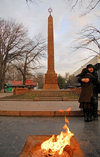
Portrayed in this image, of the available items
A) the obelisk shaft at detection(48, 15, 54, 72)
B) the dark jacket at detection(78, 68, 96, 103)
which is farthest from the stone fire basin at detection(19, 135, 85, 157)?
the obelisk shaft at detection(48, 15, 54, 72)

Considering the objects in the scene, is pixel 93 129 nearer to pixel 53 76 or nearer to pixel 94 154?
pixel 94 154

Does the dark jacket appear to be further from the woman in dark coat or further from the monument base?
the monument base

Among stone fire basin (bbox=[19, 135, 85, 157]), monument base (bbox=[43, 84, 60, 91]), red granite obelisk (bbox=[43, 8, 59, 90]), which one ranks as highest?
red granite obelisk (bbox=[43, 8, 59, 90])

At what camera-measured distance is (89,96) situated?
401cm

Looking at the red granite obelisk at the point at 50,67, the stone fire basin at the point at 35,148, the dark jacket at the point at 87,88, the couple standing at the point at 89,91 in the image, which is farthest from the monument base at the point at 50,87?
the stone fire basin at the point at 35,148

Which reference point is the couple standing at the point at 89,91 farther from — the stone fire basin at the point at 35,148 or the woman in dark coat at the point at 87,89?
the stone fire basin at the point at 35,148

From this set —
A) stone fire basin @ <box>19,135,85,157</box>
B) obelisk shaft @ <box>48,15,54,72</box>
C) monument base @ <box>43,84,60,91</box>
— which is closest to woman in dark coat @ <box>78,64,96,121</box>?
stone fire basin @ <box>19,135,85,157</box>

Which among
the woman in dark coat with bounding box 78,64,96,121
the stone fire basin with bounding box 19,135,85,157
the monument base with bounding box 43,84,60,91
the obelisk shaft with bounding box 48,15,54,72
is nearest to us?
the stone fire basin with bounding box 19,135,85,157

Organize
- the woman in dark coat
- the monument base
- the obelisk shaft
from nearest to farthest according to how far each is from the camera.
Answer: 1. the woman in dark coat
2. the monument base
3. the obelisk shaft

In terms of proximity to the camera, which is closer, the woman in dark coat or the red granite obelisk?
the woman in dark coat

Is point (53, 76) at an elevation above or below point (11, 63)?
below

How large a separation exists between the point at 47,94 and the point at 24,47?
566 inches

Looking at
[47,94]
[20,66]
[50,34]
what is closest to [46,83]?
[47,94]

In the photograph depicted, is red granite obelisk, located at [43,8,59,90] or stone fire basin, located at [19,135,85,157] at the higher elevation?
red granite obelisk, located at [43,8,59,90]
